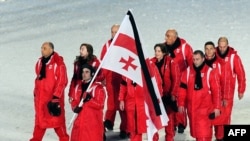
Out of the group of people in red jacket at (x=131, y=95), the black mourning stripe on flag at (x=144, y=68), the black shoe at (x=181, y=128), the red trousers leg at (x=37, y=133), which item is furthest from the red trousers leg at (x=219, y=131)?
the red trousers leg at (x=37, y=133)

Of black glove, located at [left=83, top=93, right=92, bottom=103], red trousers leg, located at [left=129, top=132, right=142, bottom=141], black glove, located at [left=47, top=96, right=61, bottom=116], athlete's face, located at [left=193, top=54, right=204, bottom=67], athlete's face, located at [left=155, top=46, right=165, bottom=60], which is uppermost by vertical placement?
athlete's face, located at [left=155, top=46, right=165, bottom=60]

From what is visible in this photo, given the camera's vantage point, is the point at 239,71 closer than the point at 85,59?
No

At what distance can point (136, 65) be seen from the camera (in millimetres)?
8578

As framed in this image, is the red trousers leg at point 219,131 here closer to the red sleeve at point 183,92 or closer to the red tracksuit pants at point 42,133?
the red sleeve at point 183,92

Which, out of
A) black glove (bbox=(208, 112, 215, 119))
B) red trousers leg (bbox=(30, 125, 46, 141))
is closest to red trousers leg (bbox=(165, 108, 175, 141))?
black glove (bbox=(208, 112, 215, 119))

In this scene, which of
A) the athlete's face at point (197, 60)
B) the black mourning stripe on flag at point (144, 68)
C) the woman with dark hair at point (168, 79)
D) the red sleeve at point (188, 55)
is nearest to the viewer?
the black mourning stripe on flag at point (144, 68)

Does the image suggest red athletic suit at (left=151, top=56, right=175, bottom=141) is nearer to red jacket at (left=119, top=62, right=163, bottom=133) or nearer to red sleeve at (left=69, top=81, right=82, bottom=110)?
red jacket at (left=119, top=62, right=163, bottom=133)

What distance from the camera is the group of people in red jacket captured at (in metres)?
8.96

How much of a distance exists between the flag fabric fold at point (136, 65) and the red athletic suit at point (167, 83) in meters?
0.81

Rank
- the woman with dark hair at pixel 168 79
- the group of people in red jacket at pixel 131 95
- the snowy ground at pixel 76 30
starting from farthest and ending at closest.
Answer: the snowy ground at pixel 76 30 < the woman with dark hair at pixel 168 79 < the group of people in red jacket at pixel 131 95

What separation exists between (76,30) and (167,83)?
24.4 feet

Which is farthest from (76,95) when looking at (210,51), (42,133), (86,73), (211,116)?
(210,51)

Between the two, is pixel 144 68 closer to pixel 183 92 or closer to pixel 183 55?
pixel 183 92

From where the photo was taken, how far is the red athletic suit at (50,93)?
30.5 ft
